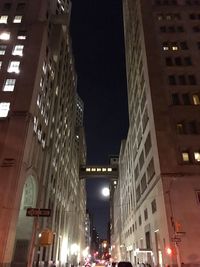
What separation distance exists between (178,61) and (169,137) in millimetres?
17010

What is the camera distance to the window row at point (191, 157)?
34037 mm

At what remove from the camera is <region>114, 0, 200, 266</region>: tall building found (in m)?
29.7

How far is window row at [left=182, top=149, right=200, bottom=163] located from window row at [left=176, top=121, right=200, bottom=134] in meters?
3.30

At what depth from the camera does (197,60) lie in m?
44.2

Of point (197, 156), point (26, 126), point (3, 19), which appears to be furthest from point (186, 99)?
point (3, 19)

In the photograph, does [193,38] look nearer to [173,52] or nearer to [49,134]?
[173,52]

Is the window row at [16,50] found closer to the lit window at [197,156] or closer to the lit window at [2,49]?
the lit window at [2,49]

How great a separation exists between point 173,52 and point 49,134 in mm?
27856

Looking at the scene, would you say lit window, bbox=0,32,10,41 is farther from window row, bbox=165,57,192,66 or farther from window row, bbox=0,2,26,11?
window row, bbox=165,57,192,66

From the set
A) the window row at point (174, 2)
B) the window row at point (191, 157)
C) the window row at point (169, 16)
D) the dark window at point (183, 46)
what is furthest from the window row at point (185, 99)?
the window row at point (174, 2)

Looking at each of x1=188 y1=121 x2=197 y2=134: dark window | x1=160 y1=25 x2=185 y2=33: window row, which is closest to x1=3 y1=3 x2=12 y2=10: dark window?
x1=160 y1=25 x2=185 y2=33: window row

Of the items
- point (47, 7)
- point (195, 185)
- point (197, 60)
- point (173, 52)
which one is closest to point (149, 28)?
point (173, 52)

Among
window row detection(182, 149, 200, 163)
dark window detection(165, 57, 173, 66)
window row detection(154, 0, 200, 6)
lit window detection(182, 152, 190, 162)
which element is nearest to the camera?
window row detection(182, 149, 200, 163)

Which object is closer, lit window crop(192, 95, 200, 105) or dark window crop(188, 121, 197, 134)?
dark window crop(188, 121, 197, 134)
